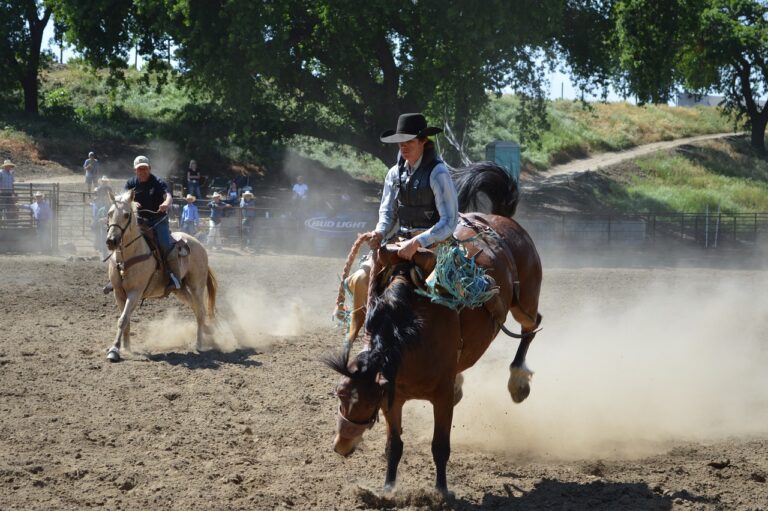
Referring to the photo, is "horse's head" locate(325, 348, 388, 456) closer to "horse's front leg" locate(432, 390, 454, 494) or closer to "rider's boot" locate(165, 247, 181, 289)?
"horse's front leg" locate(432, 390, 454, 494)

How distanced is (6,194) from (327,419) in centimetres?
1627

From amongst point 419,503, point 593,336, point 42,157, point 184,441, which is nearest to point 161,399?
point 184,441

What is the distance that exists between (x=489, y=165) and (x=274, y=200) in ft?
61.7

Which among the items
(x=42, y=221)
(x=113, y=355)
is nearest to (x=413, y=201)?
(x=113, y=355)

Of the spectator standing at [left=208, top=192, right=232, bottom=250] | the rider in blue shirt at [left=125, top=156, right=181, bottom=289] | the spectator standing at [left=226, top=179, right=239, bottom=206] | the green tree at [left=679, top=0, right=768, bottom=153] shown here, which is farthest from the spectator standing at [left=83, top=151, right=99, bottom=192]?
the green tree at [left=679, top=0, right=768, bottom=153]

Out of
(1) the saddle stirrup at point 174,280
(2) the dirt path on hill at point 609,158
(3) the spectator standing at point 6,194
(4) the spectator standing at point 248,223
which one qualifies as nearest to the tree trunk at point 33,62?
(3) the spectator standing at point 6,194

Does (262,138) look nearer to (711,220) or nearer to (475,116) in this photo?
(475,116)

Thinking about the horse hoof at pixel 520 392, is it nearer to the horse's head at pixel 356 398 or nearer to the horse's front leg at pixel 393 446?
the horse's front leg at pixel 393 446

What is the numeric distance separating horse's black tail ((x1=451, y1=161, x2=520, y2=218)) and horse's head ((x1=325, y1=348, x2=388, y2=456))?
296 cm

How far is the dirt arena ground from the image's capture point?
5344mm

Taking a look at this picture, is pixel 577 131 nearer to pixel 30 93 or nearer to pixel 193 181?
pixel 193 181

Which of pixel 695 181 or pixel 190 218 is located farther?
pixel 695 181

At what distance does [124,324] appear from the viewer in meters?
9.73

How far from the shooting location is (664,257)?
2352 cm
